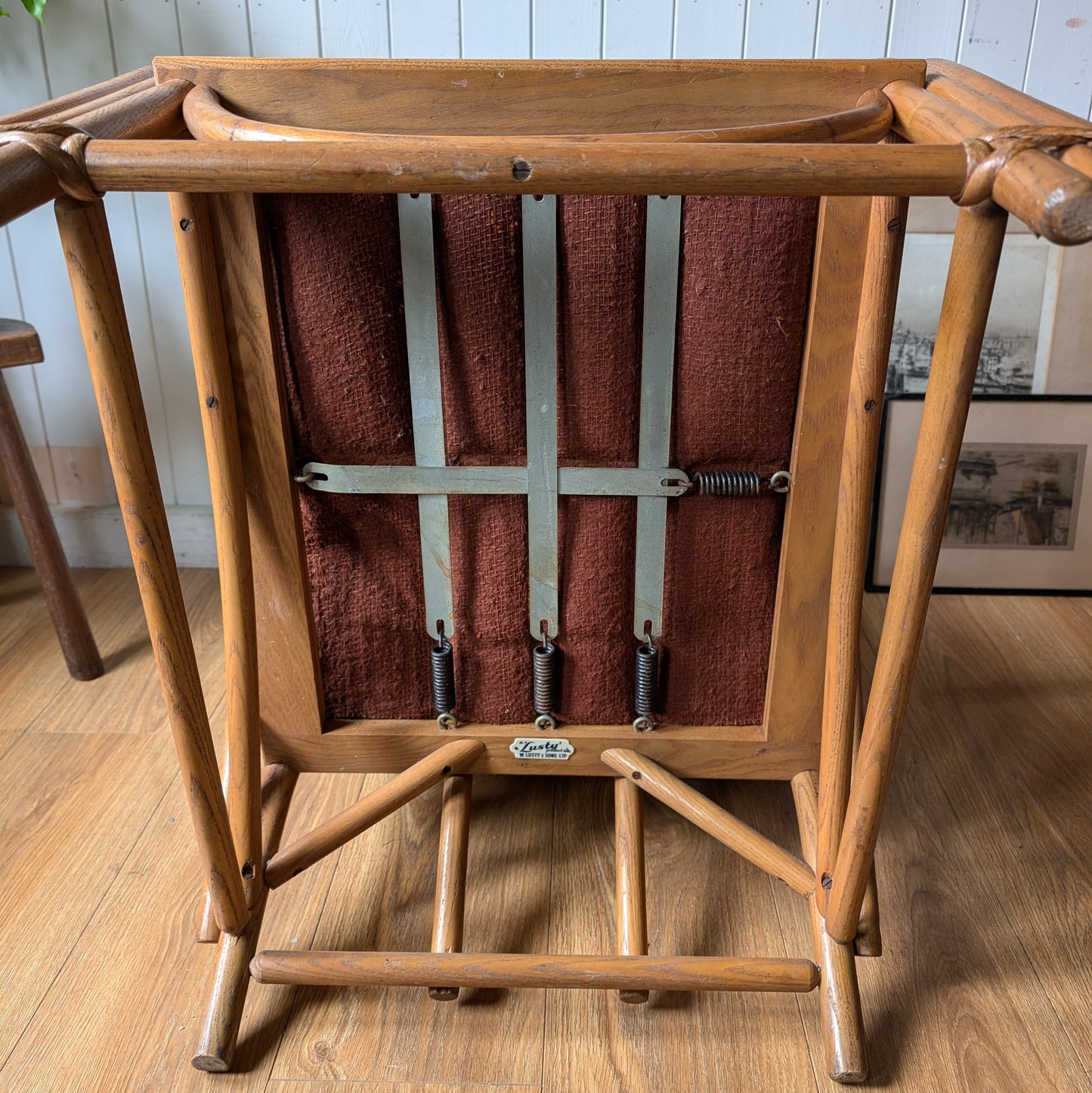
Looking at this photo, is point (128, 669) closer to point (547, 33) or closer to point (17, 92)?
point (17, 92)

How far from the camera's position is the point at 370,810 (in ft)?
3.80

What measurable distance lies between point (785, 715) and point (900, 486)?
2.67 feet

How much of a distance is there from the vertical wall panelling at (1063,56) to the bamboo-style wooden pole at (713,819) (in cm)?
119

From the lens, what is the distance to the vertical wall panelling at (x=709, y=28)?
1.55 metres

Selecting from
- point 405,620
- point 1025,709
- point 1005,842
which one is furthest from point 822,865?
point 1025,709

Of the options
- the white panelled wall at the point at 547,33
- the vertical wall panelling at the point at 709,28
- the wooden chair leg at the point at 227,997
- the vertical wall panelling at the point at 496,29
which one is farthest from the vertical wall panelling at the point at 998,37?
the wooden chair leg at the point at 227,997

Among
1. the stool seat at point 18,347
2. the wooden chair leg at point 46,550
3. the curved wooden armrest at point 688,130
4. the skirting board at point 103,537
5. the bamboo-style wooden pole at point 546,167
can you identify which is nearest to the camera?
the bamboo-style wooden pole at point 546,167

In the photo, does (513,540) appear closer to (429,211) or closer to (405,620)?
(405,620)

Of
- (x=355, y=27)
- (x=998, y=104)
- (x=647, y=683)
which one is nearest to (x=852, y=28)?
(x=355, y=27)

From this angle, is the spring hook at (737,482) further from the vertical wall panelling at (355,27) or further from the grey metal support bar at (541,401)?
the vertical wall panelling at (355,27)

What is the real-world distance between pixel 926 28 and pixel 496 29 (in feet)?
2.08

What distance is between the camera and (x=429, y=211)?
978mm

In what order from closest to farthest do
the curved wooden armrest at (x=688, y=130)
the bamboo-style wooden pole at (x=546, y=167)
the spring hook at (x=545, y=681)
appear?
the bamboo-style wooden pole at (x=546, y=167), the curved wooden armrest at (x=688, y=130), the spring hook at (x=545, y=681)

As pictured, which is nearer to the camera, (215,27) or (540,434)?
(540,434)
